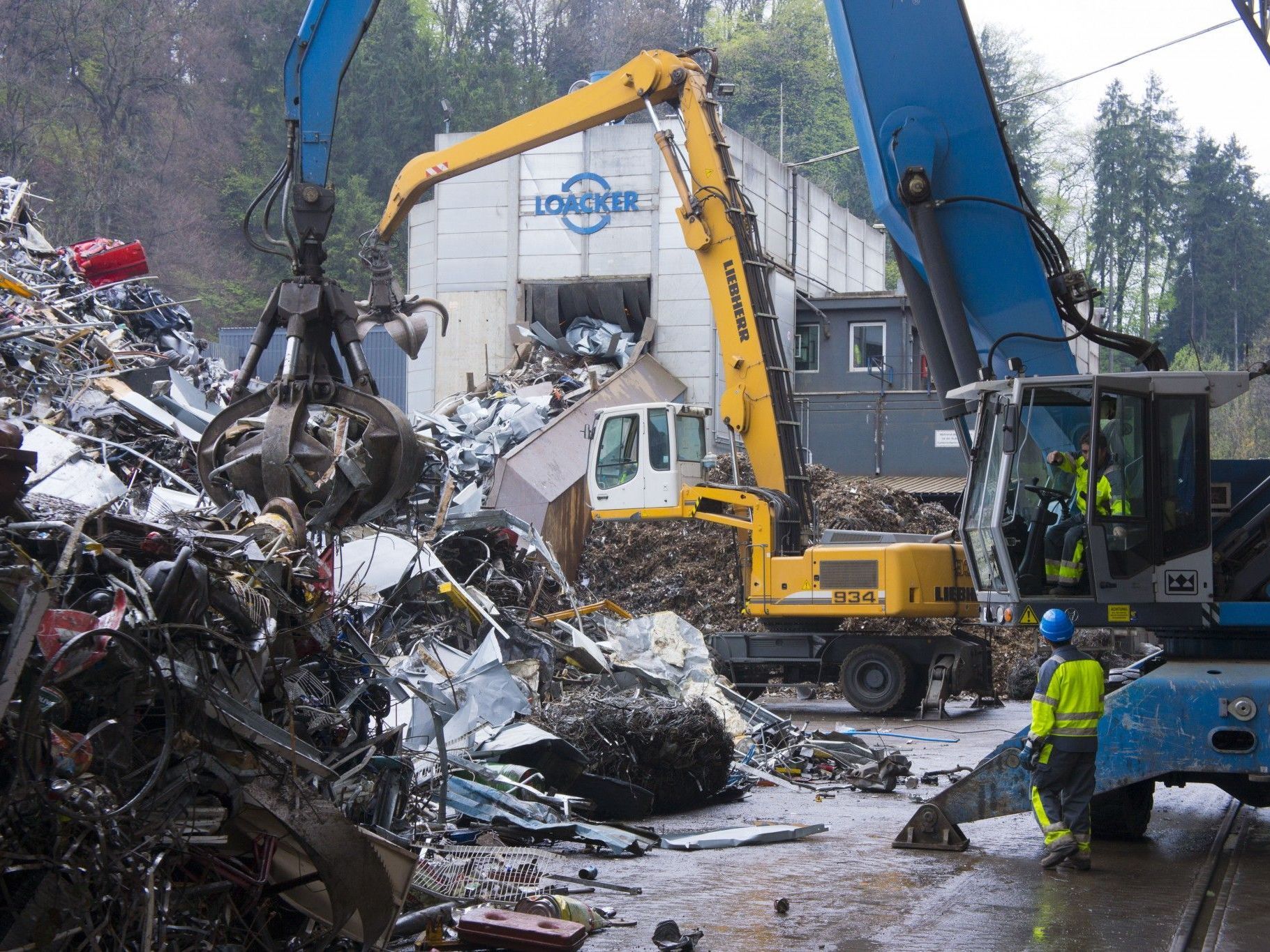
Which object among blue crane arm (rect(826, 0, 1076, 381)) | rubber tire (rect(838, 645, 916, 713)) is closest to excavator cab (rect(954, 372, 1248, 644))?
blue crane arm (rect(826, 0, 1076, 381))

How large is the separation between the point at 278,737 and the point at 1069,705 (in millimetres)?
4687

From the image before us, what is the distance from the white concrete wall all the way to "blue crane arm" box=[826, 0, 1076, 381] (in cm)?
2048

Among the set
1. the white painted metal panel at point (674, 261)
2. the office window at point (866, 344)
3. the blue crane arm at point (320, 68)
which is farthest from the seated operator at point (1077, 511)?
the office window at point (866, 344)

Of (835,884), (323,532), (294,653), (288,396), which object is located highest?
(288,396)

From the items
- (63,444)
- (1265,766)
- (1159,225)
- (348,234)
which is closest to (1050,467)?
(1265,766)

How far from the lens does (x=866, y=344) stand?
3388 cm

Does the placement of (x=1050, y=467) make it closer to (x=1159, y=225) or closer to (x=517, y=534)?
(x=517, y=534)

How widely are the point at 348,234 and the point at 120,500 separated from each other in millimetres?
34546

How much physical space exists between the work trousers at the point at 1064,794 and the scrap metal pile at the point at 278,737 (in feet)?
5.77

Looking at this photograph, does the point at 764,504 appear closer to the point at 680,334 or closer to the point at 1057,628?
the point at 1057,628

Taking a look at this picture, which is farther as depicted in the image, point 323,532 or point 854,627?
point 854,627

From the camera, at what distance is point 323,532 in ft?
22.3

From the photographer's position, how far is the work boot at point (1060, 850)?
7.93 metres

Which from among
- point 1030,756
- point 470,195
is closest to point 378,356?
point 470,195
